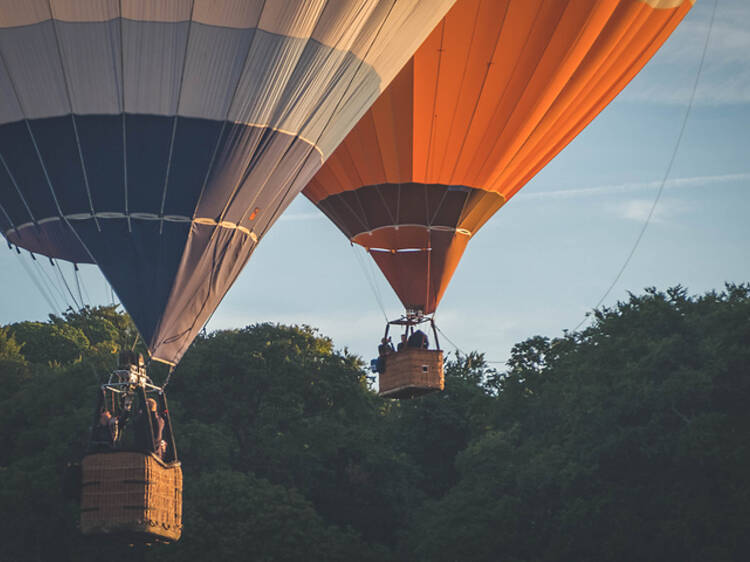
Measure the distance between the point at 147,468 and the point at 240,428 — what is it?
23.9m

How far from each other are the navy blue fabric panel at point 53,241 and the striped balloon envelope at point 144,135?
0.01m

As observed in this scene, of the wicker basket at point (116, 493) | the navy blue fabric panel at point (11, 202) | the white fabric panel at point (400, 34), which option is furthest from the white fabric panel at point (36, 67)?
the wicker basket at point (116, 493)

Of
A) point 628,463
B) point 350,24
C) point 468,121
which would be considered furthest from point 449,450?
point 350,24

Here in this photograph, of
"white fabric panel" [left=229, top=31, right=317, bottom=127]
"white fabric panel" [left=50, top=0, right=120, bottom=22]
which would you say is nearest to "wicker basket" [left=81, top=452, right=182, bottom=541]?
"white fabric panel" [left=229, top=31, right=317, bottom=127]

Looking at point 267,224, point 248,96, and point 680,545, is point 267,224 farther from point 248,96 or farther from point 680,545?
point 680,545

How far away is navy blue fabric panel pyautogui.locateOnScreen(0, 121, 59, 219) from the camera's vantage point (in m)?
11.9

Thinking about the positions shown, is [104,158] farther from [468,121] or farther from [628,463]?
[628,463]

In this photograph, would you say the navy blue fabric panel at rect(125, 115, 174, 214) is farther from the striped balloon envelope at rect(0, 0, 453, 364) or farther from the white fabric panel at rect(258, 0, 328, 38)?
the white fabric panel at rect(258, 0, 328, 38)

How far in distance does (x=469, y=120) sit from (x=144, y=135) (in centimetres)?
634

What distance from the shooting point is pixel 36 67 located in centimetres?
1173

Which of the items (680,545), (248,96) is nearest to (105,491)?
(248,96)

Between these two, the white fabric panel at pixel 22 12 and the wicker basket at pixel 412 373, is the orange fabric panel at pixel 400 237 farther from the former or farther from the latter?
the white fabric panel at pixel 22 12

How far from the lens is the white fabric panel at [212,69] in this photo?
11906mm

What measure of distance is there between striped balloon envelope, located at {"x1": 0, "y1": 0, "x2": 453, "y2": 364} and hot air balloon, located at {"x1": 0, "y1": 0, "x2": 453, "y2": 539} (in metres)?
0.01
